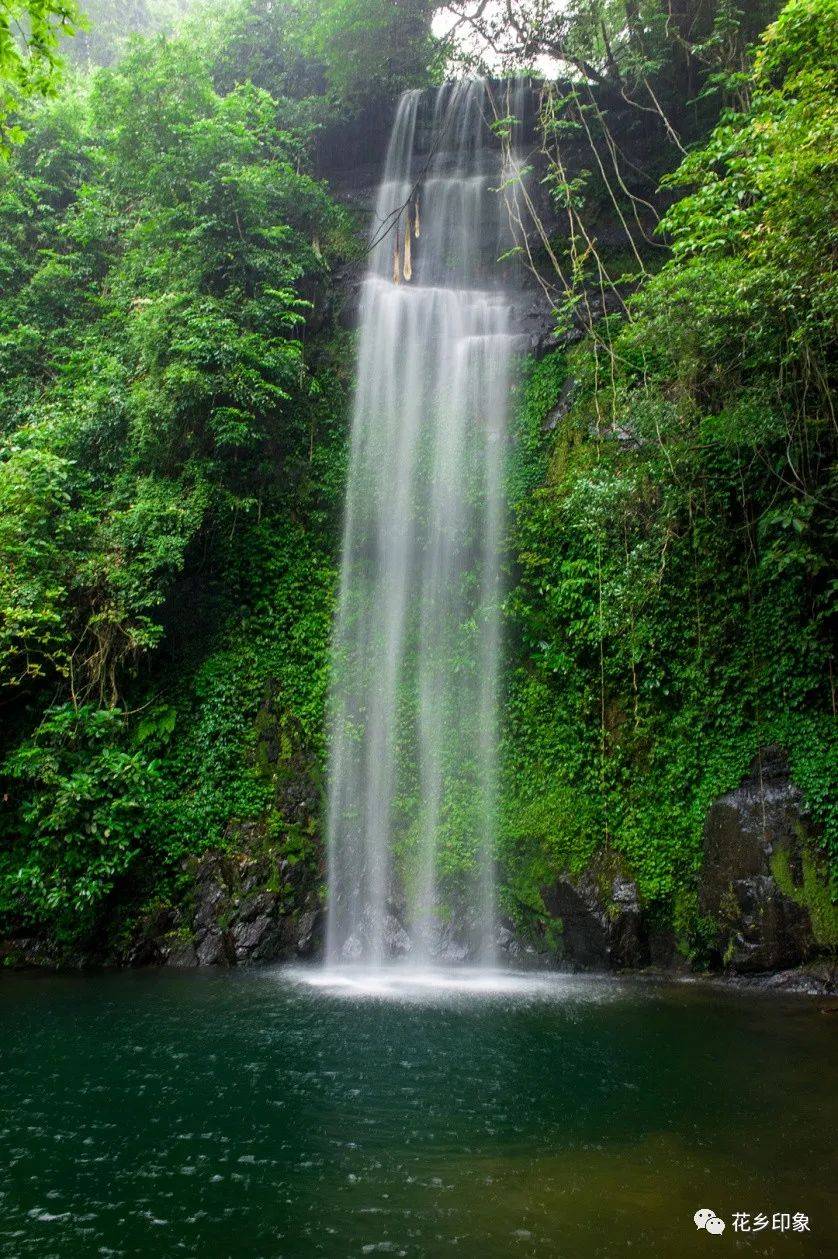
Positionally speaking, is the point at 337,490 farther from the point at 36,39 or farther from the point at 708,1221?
the point at 708,1221

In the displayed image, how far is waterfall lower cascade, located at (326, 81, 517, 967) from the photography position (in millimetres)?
9719

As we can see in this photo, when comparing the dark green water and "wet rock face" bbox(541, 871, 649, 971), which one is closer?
the dark green water

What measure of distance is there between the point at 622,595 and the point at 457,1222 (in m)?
7.24

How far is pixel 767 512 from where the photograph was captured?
8703mm

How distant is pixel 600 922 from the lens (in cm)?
866

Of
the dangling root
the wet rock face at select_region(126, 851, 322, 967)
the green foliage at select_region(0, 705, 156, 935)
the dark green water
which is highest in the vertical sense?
the dangling root

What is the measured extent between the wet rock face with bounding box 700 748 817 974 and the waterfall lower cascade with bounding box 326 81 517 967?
2.64 meters

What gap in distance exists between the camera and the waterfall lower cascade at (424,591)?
972 cm

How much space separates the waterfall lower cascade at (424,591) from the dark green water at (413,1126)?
2.47 meters

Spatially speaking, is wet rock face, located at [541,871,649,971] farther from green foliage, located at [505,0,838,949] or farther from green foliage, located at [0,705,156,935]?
green foliage, located at [0,705,156,935]

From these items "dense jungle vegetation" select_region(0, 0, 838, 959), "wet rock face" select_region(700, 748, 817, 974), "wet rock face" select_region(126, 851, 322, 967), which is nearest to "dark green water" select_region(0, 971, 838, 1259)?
"wet rock face" select_region(700, 748, 817, 974)

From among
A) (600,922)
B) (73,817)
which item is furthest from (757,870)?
(73,817)

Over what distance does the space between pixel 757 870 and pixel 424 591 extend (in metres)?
5.76

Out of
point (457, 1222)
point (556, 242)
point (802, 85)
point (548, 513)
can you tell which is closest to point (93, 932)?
point (457, 1222)
